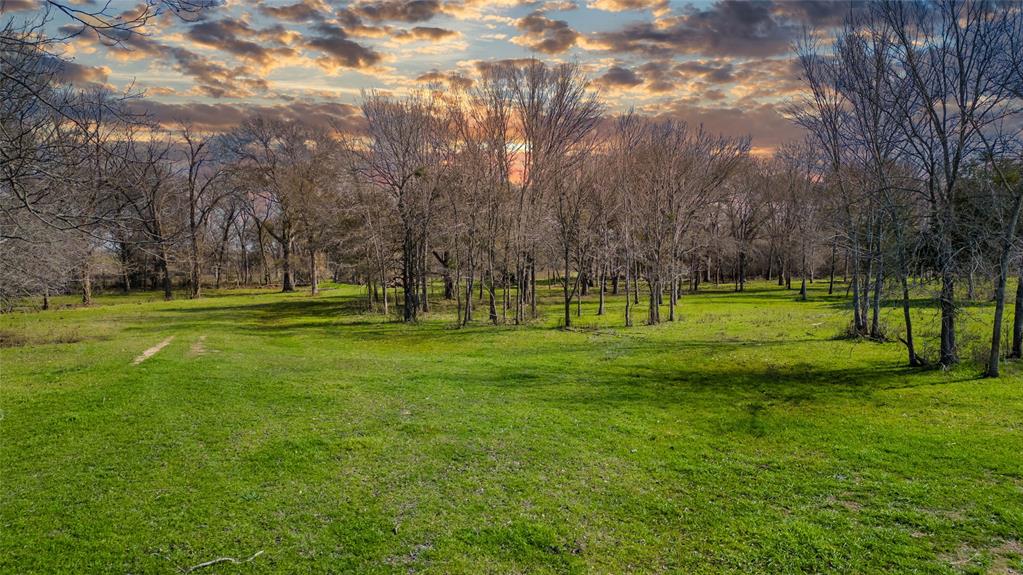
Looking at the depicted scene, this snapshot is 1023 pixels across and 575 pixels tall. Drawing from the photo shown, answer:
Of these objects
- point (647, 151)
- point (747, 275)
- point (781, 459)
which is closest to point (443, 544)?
point (781, 459)

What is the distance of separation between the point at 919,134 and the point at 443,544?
1706cm

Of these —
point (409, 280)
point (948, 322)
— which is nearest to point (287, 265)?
point (409, 280)

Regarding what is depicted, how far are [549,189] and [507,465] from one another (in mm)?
23580

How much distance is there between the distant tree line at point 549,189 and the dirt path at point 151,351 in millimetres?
3305

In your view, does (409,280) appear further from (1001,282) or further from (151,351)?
(1001,282)

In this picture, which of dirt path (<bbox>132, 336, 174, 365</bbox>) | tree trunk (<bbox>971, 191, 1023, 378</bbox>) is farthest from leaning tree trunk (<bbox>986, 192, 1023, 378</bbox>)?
dirt path (<bbox>132, 336, 174, 365</bbox>)

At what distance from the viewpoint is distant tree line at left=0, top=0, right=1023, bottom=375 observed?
9.97 meters

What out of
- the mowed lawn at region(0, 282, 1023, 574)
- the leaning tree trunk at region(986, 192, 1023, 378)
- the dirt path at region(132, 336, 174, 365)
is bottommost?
the mowed lawn at region(0, 282, 1023, 574)

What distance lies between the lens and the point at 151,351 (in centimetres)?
1847

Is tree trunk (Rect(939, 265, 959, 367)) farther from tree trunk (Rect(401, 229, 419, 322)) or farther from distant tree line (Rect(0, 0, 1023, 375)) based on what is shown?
tree trunk (Rect(401, 229, 419, 322))

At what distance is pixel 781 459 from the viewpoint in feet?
29.5

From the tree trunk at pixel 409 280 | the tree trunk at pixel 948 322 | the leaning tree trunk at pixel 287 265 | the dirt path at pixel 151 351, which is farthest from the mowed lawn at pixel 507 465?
the leaning tree trunk at pixel 287 265

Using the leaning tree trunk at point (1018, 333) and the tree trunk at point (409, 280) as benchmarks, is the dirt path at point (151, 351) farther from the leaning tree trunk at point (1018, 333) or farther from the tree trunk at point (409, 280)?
the leaning tree trunk at point (1018, 333)

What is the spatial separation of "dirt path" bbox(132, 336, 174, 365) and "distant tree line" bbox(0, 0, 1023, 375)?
3.31m
